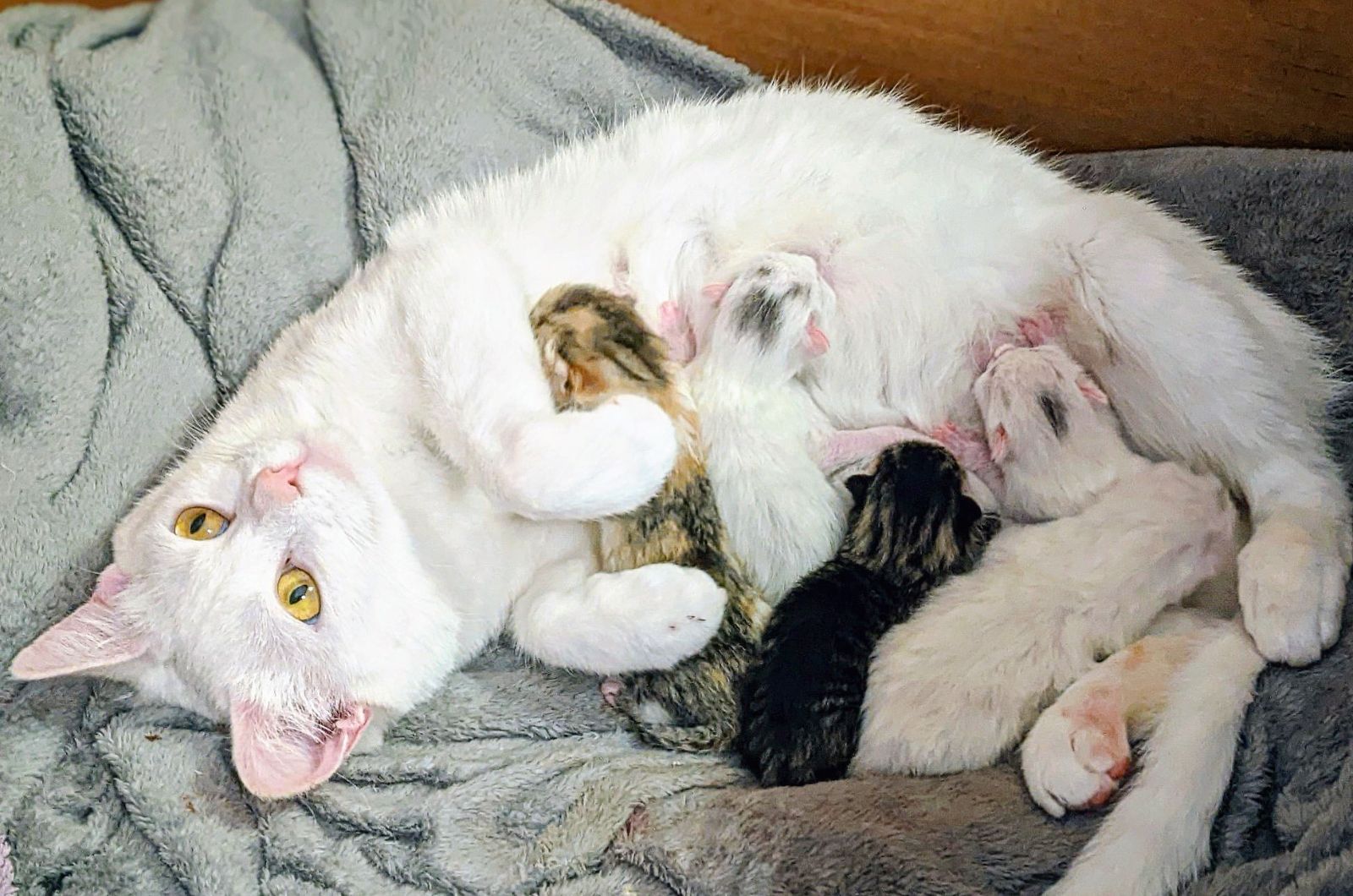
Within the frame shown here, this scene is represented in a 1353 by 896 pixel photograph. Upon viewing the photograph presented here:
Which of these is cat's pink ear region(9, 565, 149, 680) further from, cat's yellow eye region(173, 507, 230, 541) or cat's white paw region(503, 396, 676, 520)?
cat's white paw region(503, 396, 676, 520)

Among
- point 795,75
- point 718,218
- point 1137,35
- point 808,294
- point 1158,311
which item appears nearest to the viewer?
point 1158,311

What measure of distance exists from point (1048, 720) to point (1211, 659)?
0.66 ft

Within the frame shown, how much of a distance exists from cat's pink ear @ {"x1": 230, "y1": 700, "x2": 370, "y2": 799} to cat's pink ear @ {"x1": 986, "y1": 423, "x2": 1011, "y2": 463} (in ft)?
2.95

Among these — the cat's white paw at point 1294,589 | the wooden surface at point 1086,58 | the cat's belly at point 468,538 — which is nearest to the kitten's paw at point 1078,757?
the cat's white paw at point 1294,589

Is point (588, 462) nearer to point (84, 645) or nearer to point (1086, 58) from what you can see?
point (84, 645)

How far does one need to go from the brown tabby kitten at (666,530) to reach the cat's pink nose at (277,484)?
347 mm

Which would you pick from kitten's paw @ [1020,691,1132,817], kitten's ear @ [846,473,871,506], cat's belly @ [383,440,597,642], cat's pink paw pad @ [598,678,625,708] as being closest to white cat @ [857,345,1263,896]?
kitten's paw @ [1020,691,1132,817]

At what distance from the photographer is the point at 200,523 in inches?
51.2

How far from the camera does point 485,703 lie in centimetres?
140

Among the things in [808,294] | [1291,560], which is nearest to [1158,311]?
[1291,560]

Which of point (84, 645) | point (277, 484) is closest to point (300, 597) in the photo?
point (277, 484)

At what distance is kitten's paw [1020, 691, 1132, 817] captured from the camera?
3.81ft

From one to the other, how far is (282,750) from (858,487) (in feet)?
2.64

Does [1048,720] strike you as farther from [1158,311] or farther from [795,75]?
[795,75]
